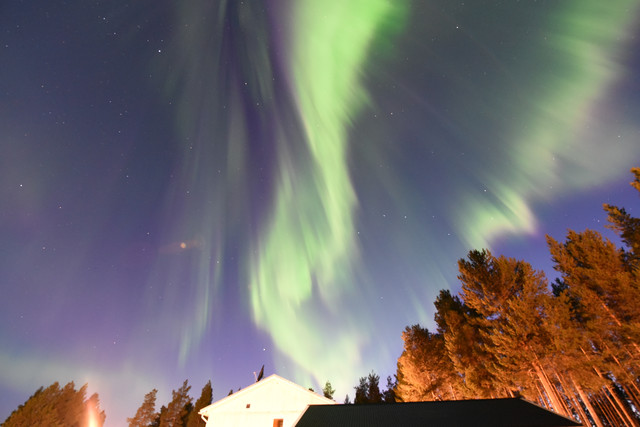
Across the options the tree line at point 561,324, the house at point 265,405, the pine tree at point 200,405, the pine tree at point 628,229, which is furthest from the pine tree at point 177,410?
the pine tree at point 628,229

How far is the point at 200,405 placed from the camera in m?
66.4

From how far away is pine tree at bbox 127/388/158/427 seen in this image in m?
62.3

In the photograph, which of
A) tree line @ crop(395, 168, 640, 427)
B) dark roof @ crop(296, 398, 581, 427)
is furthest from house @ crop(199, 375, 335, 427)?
tree line @ crop(395, 168, 640, 427)

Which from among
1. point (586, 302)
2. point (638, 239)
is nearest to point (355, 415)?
point (586, 302)

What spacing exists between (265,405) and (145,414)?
212ft

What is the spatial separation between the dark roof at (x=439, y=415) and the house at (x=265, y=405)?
2034 mm

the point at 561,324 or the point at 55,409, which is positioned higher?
the point at 55,409

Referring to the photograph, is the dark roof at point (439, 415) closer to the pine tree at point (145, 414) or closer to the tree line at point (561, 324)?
the tree line at point (561, 324)

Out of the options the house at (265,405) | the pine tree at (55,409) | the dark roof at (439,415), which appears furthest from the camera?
the pine tree at (55,409)

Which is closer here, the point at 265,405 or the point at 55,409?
the point at 265,405

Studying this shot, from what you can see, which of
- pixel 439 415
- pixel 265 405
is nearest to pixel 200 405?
pixel 265 405

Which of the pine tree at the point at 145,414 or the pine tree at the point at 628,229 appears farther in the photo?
the pine tree at the point at 145,414

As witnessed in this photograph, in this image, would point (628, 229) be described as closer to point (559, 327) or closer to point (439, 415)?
point (559, 327)

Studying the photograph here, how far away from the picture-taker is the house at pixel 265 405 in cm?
2127
